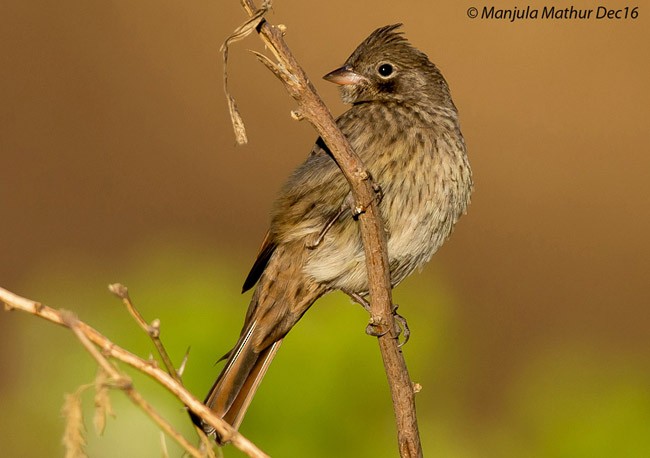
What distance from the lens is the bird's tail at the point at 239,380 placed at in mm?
3521

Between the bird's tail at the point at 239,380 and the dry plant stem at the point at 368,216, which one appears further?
the bird's tail at the point at 239,380

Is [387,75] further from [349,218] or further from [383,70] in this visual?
[349,218]

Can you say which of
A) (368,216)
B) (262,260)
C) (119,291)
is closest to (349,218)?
(262,260)

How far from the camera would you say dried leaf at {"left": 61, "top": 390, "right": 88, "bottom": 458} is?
165 centimetres

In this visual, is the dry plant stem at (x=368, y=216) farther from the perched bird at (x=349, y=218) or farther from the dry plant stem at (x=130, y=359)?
the perched bird at (x=349, y=218)

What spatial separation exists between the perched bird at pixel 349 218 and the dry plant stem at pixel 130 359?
1582mm

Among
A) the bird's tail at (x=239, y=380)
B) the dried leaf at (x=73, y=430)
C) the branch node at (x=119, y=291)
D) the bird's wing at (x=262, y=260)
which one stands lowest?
the bird's tail at (x=239, y=380)

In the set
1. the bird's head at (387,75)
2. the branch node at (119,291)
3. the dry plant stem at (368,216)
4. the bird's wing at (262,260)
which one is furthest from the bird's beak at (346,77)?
the branch node at (119,291)

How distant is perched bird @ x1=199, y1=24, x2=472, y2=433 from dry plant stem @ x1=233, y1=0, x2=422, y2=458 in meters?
0.79

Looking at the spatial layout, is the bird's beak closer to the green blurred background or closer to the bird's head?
the bird's head

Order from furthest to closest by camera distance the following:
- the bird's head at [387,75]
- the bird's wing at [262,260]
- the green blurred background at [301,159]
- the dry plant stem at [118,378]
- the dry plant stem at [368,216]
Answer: the green blurred background at [301,159] < the bird's head at [387,75] < the bird's wing at [262,260] < the dry plant stem at [368,216] < the dry plant stem at [118,378]

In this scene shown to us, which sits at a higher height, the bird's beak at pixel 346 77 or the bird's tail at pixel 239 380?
the bird's beak at pixel 346 77

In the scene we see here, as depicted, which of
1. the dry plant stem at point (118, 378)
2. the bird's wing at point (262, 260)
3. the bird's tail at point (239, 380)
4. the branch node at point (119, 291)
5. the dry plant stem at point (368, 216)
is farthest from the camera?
the bird's wing at point (262, 260)

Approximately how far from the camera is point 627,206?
28.2 feet
